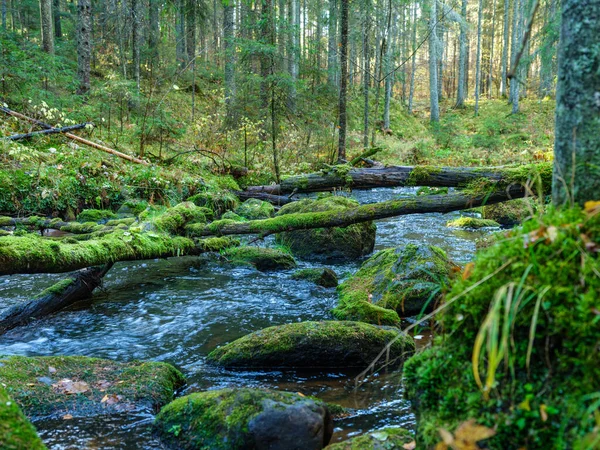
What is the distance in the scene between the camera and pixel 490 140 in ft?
82.1

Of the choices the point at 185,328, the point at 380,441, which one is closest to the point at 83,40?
the point at 185,328

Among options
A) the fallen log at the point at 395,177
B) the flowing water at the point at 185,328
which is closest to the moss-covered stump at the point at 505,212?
the flowing water at the point at 185,328

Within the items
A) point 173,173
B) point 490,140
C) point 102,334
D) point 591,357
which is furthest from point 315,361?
point 490,140

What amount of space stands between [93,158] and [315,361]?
9.61m

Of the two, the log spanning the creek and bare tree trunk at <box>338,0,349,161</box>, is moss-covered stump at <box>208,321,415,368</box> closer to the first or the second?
the log spanning the creek

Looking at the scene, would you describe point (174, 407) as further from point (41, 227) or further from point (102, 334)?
point (41, 227)

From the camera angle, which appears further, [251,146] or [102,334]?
[251,146]

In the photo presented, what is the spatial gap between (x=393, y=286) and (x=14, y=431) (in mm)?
5142

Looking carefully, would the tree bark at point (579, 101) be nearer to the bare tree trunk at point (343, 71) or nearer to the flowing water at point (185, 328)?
the flowing water at point (185, 328)

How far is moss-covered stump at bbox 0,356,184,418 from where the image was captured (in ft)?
12.2

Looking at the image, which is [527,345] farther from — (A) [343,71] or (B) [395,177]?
(A) [343,71]

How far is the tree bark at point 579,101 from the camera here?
2.14 m

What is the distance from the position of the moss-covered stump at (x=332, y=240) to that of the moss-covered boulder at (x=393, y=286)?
2272 mm

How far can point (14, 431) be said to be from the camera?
6.18 feet
